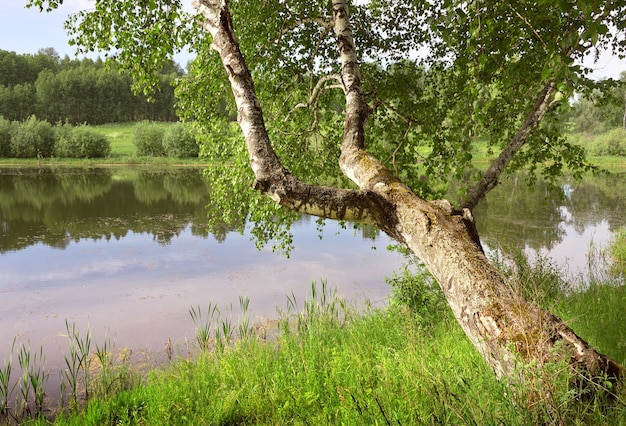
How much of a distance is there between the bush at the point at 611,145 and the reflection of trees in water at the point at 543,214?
91.5ft

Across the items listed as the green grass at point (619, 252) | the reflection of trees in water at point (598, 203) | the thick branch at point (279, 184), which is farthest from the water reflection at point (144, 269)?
the reflection of trees in water at point (598, 203)

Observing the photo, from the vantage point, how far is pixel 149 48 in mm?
6488

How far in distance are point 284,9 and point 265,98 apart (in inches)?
56.0

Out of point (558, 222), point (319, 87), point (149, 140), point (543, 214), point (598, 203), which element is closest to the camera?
point (319, 87)

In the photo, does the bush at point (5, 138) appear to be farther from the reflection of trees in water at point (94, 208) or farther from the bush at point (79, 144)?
the reflection of trees in water at point (94, 208)

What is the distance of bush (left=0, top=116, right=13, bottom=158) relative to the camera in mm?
59675

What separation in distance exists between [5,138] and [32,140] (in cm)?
370

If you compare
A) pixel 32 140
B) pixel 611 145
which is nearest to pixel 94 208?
pixel 32 140

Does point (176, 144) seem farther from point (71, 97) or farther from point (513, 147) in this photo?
point (513, 147)

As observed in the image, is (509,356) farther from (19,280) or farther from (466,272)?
(19,280)

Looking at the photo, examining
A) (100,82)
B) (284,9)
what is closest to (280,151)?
(284,9)

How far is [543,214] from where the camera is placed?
2370 centimetres

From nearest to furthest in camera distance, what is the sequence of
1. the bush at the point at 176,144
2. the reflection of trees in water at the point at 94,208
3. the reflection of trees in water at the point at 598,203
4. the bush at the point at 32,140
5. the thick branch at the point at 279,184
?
the thick branch at the point at 279,184, the reflection of trees in water at the point at 94,208, the reflection of trees in water at the point at 598,203, the bush at the point at 32,140, the bush at the point at 176,144

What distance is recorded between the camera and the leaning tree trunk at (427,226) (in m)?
2.91
